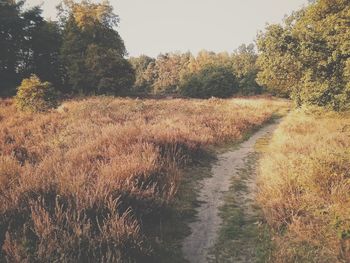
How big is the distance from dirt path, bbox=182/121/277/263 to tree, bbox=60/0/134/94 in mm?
25751

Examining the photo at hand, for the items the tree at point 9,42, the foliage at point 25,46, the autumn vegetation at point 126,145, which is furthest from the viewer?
the foliage at point 25,46

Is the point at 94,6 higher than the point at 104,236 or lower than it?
higher

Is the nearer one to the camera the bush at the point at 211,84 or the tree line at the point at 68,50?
the tree line at the point at 68,50

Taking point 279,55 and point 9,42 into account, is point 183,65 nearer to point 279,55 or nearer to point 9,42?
point 9,42

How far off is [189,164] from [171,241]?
4.92m

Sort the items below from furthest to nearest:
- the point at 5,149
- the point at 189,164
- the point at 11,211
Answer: the point at 5,149
the point at 189,164
the point at 11,211

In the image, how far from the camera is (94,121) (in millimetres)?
16703

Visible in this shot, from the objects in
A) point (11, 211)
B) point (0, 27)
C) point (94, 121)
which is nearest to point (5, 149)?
point (94, 121)

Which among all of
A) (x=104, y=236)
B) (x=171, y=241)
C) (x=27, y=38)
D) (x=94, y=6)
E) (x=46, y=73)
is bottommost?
(x=171, y=241)

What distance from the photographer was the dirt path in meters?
5.52

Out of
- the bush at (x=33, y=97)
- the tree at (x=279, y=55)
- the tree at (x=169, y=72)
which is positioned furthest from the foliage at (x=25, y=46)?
the tree at (x=169, y=72)

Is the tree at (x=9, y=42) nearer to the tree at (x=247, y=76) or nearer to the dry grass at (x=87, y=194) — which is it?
the dry grass at (x=87, y=194)

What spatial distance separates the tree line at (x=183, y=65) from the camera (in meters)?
15.5

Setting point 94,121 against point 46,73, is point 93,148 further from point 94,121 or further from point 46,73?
point 46,73
